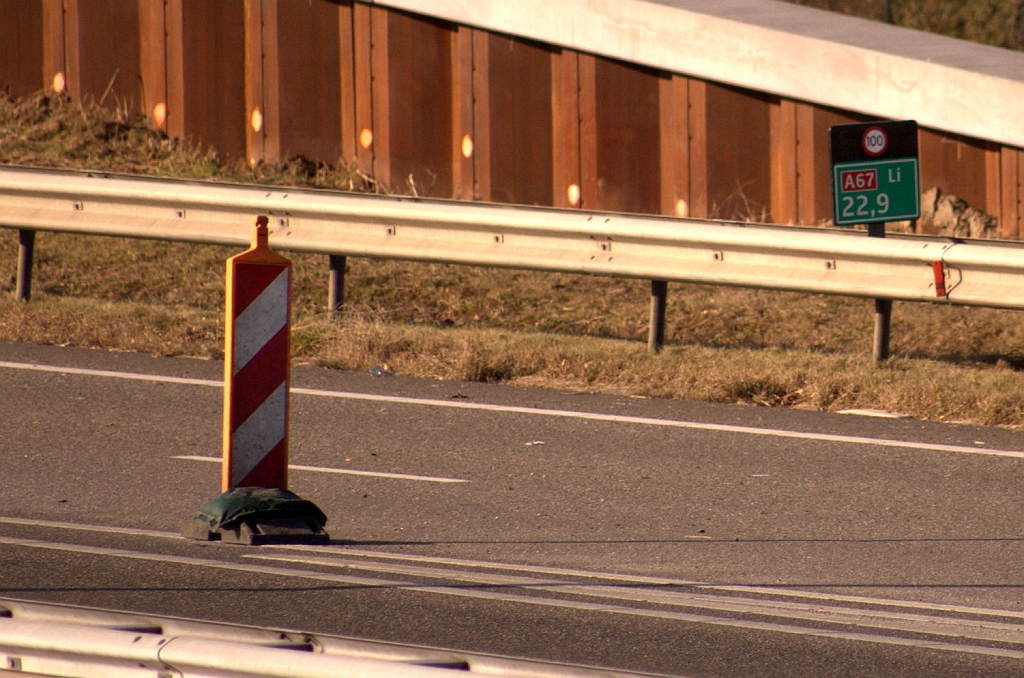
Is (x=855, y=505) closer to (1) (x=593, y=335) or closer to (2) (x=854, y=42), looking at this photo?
(1) (x=593, y=335)

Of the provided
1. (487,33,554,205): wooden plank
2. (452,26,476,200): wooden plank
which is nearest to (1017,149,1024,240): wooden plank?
(487,33,554,205): wooden plank

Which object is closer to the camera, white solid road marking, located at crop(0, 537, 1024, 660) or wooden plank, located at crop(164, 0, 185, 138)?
white solid road marking, located at crop(0, 537, 1024, 660)

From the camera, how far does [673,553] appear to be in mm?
6328

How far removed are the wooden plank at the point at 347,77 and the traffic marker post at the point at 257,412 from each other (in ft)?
29.2

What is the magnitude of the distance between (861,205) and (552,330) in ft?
8.41

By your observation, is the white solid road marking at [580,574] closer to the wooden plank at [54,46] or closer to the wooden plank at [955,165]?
the wooden plank at [955,165]

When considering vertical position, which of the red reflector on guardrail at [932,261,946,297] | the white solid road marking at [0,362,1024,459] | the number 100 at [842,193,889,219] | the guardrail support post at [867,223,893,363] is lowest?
the white solid road marking at [0,362,1024,459]

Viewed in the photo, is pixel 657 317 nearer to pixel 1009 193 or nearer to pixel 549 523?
pixel 549 523

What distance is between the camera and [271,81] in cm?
1541

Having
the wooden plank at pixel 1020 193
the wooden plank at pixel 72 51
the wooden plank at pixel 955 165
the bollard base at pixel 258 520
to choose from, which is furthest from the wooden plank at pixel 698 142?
the bollard base at pixel 258 520

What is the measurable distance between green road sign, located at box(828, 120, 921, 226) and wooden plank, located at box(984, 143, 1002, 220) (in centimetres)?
270

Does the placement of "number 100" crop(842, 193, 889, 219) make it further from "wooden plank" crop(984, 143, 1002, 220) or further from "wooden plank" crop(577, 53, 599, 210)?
"wooden plank" crop(577, 53, 599, 210)

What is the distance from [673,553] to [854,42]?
8138 mm

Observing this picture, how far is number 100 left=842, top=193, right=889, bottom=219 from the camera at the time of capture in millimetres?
10156
